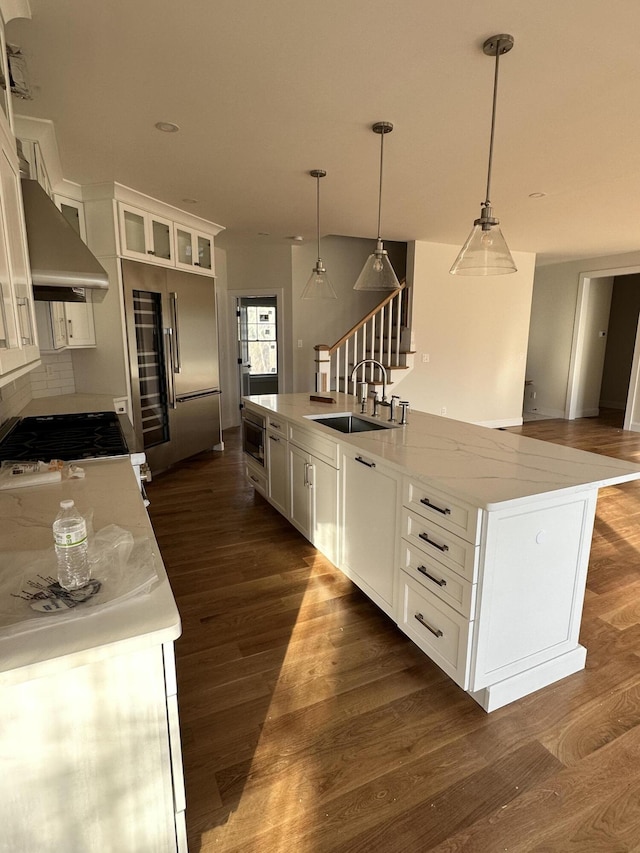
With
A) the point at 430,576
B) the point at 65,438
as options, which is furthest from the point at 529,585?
the point at 65,438

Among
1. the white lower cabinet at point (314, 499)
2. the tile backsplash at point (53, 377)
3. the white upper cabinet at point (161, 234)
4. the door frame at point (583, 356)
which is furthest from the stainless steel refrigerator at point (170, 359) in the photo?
the door frame at point (583, 356)

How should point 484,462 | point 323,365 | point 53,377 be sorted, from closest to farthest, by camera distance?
1. point 484,462
2. point 53,377
3. point 323,365

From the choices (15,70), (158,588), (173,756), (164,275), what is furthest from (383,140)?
(173,756)

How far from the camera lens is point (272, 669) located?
2021 mm

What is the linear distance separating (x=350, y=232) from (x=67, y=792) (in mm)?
5451

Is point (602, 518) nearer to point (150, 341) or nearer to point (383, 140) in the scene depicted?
point (383, 140)

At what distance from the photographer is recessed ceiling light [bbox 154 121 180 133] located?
2.64m

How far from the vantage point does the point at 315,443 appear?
2795 millimetres

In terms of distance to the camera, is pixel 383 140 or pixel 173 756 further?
pixel 383 140

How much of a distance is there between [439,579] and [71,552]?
1332 millimetres

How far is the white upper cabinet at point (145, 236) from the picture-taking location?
3.98 m

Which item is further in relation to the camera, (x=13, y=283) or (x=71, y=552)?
(x=13, y=283)

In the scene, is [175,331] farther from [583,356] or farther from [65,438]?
[583,356]

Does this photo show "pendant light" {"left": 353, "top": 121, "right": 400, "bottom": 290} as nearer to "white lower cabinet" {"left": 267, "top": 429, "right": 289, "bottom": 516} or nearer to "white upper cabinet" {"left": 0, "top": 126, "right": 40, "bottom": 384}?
"white lower cabinet" {"left": 267, "top": 429, "right": 289, "bottom": 516}
